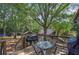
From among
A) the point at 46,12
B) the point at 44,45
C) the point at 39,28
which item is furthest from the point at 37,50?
the point at 46,12

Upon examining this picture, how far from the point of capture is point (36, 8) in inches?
74.1

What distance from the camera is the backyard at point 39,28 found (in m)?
1.86

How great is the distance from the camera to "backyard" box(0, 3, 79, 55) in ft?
6.11

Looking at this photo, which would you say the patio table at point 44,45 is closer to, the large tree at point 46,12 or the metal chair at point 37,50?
the metal chair at point 37,50

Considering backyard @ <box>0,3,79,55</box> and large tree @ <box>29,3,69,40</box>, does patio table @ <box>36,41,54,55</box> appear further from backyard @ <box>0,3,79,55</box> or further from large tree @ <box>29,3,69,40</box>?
large tree @ <box>29,3,69,40</box>

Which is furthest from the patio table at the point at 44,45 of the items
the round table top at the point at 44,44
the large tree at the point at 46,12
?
the large tree at the point at 46,12

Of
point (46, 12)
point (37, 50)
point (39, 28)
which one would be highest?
point (46, 12)

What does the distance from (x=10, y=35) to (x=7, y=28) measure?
0.10m

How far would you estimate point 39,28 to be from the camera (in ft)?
6.11

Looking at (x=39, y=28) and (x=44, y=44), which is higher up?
(x=39, y=28)

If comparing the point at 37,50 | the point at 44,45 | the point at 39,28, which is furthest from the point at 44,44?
the point at 39,28

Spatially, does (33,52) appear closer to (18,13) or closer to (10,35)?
(10,35)

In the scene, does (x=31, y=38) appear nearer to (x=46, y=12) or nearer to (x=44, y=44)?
(x=44, y=44)
